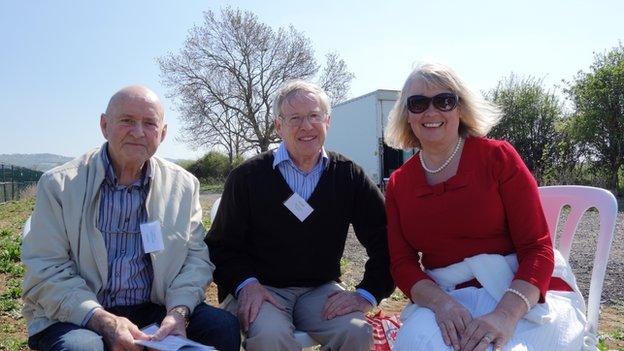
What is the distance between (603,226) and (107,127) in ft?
8.28

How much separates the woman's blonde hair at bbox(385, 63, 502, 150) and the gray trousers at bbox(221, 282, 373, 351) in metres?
0.98

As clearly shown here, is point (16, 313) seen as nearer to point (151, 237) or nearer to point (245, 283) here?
point (151, 237)

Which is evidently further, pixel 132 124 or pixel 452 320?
pixel 132 124

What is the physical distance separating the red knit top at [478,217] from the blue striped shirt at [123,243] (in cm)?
127

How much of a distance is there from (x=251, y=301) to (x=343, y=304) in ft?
1.56

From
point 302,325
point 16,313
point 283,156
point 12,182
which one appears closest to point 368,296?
point 302,325

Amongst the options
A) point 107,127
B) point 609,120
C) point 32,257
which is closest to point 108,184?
point 107,127

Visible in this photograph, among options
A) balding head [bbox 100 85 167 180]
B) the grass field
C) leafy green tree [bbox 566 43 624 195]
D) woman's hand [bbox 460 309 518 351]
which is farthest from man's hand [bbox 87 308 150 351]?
leafy green tree [bbox 566 43 624 195]

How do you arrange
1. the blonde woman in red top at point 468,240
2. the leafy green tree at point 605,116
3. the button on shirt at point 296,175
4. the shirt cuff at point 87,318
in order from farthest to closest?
the leafy green tree at point 605,116 < the button on shirt at point 296,175 < the shirt cuff at point 87,318 < the blonde woman in red top at point 468,240

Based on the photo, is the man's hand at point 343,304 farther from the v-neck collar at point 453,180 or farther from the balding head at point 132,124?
the balding head at point 132,124

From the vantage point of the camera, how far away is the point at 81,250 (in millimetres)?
2455

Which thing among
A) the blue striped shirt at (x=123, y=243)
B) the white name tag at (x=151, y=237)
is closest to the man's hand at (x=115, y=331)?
the blue striped shirt at (x=123, y=243)

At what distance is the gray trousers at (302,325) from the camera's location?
250 centimetres

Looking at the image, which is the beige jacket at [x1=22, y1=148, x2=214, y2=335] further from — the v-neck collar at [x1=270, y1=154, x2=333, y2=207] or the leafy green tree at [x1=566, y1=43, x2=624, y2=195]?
the leafy green tree at [x1=566, y1=43, x2=624, y2=195]
